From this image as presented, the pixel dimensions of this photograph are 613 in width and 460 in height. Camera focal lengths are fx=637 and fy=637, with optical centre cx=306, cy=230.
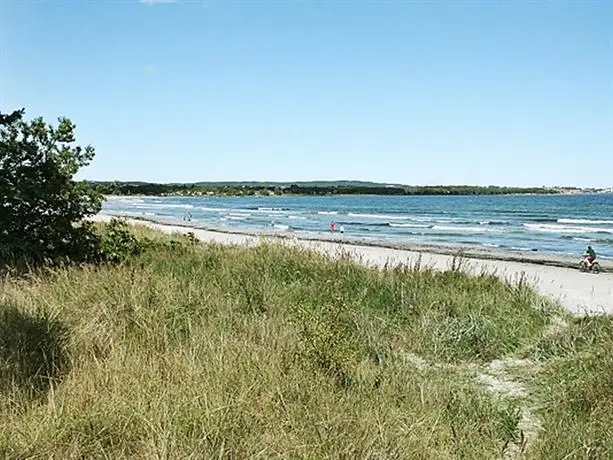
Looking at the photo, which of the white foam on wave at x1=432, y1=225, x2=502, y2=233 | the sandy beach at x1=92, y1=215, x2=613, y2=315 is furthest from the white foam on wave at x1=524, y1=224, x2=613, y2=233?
the sandy beach at x1=92, y1=215, x2=613, y2=315

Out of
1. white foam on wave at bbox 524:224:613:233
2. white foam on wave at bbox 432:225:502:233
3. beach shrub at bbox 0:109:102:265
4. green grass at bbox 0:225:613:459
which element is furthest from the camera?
white foam on wave at bbox 432:225:502:233

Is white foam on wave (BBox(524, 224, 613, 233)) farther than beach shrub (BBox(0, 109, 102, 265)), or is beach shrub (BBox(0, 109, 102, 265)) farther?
white foam on wave (BBox(524, 224, 613, 233))

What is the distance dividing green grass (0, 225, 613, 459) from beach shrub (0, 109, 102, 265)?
2582mm

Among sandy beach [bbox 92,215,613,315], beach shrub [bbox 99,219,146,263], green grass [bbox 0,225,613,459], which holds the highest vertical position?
beach shrub [bbox 99,219,146,263]

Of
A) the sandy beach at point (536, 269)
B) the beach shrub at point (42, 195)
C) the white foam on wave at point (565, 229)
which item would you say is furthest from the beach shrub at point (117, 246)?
the white foam on wave at point (565, 229)

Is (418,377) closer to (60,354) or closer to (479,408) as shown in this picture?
(479,408)

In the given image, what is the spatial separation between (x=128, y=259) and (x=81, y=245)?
0.96 meters

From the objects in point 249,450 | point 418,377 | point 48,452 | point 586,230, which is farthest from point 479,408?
point 586,230

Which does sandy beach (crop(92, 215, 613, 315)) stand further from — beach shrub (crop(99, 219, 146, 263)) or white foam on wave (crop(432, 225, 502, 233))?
white foam on wave (crop(432, 225, 502, 233))

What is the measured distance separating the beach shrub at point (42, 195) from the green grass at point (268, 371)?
258 centimetres

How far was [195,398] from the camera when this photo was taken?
4.62 m

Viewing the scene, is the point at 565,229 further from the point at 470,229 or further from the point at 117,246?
the point at 117,246

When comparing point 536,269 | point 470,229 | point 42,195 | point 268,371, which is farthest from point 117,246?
point 470,229

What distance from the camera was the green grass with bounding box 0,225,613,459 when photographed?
430 cm
